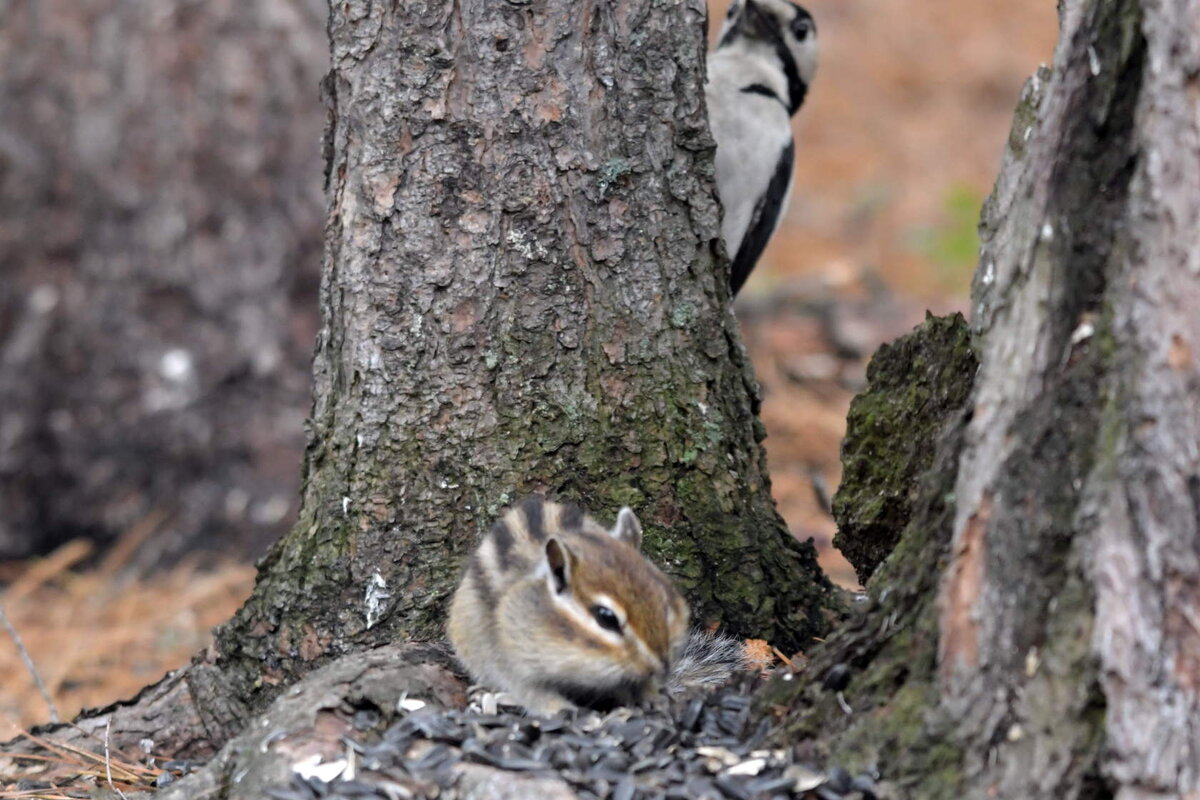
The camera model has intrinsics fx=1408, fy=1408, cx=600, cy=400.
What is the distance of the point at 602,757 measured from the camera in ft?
8.85

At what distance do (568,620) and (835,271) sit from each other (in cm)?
673

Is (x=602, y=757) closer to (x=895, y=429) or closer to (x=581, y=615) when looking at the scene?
(x=581, y=615)

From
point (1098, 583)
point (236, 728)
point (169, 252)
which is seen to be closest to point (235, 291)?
point (169, 252)

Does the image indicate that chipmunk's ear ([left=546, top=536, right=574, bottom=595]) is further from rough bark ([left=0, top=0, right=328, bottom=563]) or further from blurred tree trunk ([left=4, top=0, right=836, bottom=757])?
rough bark ([left=0, top=0, right=328, bottom=563])

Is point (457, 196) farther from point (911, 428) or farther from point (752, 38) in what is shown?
point (752, 38)

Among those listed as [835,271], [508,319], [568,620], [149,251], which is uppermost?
[835,271]

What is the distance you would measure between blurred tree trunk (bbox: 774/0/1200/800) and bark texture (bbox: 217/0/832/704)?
110 cm

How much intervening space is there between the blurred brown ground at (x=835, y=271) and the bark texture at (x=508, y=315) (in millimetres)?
1385

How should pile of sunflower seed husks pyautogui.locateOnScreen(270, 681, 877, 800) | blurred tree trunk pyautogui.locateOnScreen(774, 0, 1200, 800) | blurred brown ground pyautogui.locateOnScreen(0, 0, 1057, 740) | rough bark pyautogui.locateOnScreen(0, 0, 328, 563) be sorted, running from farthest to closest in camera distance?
1. rough bark pyautogui.locateOnScreen(0, 0, 328, 563)
2. blurred brown ground pyautogui.locateOnScreen(0, 0, 1057, 740)
3. pile of sunflower seed husks pyautogui.locateOnScreen(270, 681, 877, 800)
4. blurred tree trunk pyautogui.locateOnScreen(774, 0, 1200, 800)

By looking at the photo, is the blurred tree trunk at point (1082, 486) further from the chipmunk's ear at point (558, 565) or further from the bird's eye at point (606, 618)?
the chipmunk's ear at point (558, 565)

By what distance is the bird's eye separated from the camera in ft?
9.70

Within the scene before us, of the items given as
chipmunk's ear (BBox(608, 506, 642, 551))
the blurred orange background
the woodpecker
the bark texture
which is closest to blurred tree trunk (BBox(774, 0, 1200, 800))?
chipmunk's ear (BBox(608, 506, 642, 551))

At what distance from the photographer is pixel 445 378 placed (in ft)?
11.4

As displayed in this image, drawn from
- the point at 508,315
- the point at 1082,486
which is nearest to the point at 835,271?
the point at 508,315
